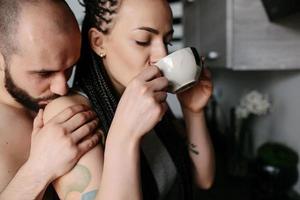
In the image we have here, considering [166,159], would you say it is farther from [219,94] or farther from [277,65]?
[219,94]

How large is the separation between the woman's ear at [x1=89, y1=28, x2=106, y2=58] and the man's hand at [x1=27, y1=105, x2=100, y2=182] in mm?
154

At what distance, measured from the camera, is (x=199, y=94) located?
0.75 meters

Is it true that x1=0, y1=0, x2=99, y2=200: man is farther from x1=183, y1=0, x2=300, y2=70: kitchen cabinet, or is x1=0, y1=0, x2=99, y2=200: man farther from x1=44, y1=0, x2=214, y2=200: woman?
x1=183, y1=0, x2=300, y2=70: kitchen cabinet

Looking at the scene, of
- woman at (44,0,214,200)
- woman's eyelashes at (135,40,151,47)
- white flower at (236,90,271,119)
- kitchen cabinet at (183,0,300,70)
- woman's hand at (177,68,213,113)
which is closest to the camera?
woman at (44,0,214,200)

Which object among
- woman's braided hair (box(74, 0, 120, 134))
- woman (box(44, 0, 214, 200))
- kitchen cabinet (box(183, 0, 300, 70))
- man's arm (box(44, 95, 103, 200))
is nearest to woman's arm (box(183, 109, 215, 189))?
woman (box(44, 0, 214, 200))

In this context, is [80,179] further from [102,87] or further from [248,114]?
[248,114]

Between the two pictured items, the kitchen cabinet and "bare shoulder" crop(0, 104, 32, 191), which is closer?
"bare shoulder" crop(0, 104, 32, 191)

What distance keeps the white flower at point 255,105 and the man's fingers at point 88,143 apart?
1.34 m

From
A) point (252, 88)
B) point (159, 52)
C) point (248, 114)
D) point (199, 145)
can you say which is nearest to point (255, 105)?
point (248, 114)

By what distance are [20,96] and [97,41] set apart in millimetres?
170

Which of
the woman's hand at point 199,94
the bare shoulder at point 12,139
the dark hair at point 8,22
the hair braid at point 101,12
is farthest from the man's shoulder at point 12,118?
the woman's hand at point 199,94

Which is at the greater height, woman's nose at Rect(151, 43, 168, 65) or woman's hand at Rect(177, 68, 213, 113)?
woman's nose at Rect(151, 43, 168, 65)

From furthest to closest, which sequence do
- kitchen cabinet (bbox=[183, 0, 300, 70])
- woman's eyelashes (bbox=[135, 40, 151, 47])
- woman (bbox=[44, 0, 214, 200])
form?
kitchen cabinet (bbox=[183, 0, 300, 70]), woman's eyelashes (bbox=[135, 40, 151, 47]), woman (bbox=[44, 0, 214, 200])

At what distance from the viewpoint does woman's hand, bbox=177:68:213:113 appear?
2.46 feet
